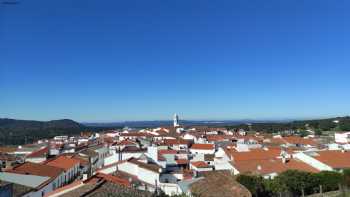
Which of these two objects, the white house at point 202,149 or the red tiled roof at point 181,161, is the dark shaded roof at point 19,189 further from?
the white house at point 202,149

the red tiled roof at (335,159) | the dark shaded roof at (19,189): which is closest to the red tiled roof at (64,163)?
the dark shaded roof at (19,189)

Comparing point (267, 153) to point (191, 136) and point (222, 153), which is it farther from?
point (191, 136)

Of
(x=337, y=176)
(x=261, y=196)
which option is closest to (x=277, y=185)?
(x=261, y=196)

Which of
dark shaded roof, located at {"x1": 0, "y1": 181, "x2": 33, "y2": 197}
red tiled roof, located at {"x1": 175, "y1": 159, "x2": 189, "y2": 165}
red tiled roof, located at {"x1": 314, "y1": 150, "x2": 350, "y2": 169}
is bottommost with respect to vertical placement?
red tiled roof, located at {"x1": 175, "y1": 159, "x2": 189, "y2": 165}

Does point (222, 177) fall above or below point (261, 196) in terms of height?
above

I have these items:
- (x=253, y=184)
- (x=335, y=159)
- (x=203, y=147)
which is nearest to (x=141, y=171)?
(x=253, y=184)

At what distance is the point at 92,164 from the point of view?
63.9m

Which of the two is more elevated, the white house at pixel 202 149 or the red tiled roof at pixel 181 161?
the white house at pixel 202 149

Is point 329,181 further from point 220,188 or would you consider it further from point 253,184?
point 220,188

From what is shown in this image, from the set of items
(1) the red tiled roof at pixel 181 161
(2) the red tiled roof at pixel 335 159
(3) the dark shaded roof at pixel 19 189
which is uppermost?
(2) the red tiled roof at pixel 335 159

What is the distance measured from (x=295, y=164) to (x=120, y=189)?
32629mm

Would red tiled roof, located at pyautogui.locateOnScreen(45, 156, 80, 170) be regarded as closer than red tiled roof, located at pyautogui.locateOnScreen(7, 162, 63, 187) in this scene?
No

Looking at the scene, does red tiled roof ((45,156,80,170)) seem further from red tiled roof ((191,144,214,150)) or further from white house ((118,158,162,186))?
red tiled roof ((191,144,214,150))

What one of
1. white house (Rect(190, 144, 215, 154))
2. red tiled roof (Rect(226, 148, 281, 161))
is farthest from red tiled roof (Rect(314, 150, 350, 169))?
white house (Rect(190, 144, 215, 154))
